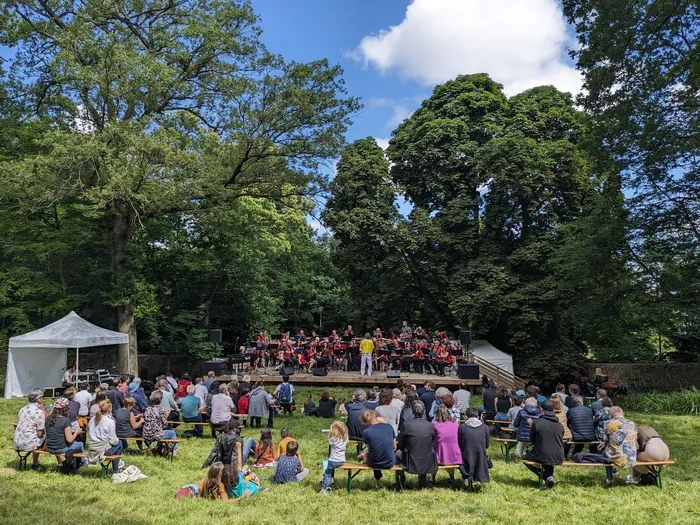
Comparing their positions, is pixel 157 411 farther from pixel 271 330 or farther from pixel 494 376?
pixel 271 330

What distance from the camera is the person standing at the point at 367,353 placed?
17.5 meters

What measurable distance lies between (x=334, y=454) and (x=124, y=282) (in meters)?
14.0

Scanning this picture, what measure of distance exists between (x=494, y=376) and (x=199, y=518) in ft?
49.8

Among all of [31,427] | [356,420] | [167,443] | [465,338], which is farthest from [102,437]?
[465,338]

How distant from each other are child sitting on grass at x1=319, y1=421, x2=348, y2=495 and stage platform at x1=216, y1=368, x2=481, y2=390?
9.80m

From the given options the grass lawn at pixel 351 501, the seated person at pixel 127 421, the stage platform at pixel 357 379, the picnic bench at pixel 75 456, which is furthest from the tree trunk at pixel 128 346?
the picnic bench at pixel 75 456

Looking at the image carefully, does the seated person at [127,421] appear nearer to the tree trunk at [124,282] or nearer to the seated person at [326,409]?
the seated person at [326,409]

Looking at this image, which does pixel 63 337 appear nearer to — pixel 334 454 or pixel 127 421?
pixel 127 421

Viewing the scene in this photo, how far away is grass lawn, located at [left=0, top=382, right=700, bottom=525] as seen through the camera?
5.59 meters

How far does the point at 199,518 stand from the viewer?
18.3 ft

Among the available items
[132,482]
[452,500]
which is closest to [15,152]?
[132,482]

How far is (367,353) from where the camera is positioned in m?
17.6

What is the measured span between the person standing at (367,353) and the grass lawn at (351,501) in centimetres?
955

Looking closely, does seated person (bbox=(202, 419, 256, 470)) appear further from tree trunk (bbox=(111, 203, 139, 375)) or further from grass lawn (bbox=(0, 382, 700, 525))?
tree trunk (bbox=(111, 203, 139, 375))
